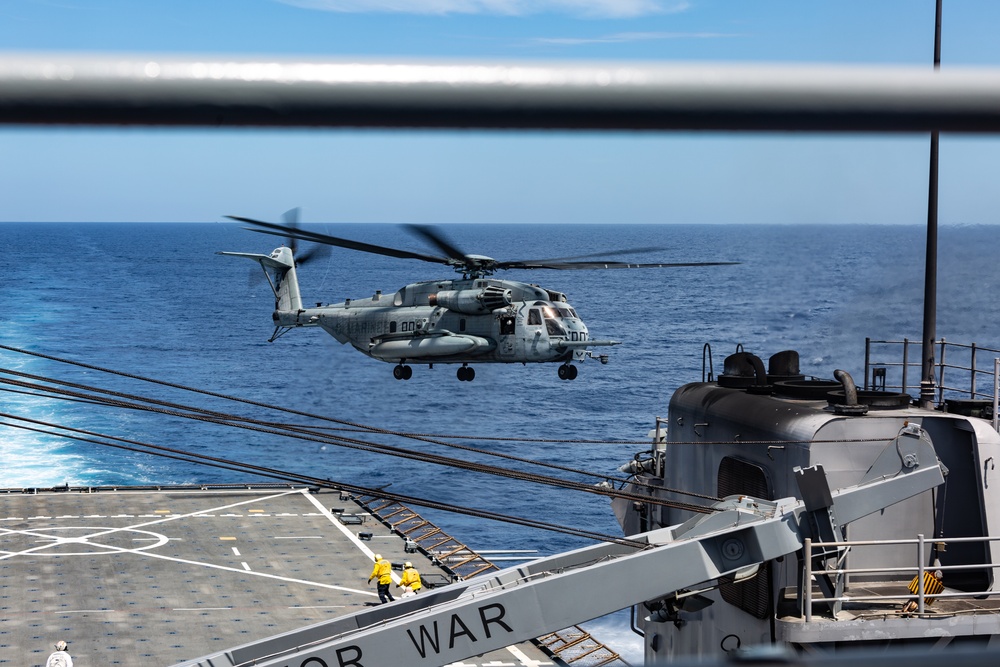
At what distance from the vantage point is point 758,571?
531 inches

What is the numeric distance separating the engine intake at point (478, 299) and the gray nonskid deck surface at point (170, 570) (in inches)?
302

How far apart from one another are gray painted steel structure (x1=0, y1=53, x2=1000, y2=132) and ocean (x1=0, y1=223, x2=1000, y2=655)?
17591 mm

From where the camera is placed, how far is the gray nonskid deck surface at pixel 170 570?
1046 inches

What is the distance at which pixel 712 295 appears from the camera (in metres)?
136

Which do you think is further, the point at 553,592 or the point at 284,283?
the point at 284,283

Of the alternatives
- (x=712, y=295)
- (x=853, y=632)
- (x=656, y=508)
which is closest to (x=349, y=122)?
(x=853, y=632)

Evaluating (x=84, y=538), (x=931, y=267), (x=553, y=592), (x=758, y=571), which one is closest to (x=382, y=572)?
(x=931, y=267)

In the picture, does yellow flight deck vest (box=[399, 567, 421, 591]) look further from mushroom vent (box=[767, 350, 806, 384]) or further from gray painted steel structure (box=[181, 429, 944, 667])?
gray painted steel structure (box=[181, 429, 944, 667])

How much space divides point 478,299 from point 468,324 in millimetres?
1081

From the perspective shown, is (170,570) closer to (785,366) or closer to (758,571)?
(785,366)

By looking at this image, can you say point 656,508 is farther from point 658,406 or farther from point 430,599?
point 658,406

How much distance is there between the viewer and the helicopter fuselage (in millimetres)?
33562

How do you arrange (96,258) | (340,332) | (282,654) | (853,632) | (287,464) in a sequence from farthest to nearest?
(96,258) < (287,464) < (340,332) < (853,632) < (282,654)

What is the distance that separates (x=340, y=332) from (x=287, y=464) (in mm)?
31158
